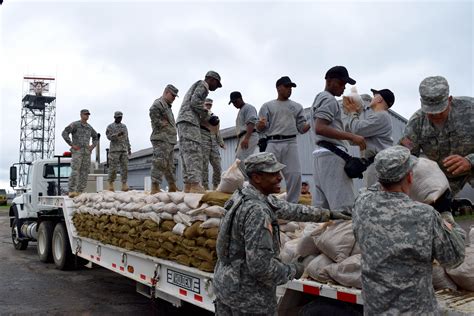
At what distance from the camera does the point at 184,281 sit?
424cm

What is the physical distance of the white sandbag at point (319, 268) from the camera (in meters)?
2.82

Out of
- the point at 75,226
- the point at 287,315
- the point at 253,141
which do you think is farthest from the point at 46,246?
the point at 287,315

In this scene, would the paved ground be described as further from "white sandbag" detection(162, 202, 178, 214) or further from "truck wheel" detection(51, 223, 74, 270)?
"white sandbag" detection(162, 202, 178, 214)

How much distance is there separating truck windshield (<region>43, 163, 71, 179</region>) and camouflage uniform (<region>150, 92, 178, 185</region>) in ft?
15.0

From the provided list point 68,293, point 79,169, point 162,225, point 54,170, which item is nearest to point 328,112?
point 162,225

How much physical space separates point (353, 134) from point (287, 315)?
1314mm

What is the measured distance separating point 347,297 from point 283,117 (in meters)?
2.26

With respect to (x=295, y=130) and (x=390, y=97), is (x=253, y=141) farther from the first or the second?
(x=390, y=97)

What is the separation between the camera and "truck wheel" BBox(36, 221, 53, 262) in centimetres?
896

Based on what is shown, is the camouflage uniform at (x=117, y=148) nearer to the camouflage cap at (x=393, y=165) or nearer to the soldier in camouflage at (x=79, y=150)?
the soldier in camouflage at (x=79, y=150)

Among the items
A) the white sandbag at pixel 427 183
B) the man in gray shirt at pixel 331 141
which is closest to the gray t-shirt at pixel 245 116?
the man in gray shirt at pixel 331 141

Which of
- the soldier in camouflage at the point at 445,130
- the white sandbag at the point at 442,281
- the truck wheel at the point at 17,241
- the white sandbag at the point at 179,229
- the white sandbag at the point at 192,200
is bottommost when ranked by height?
the truck wheel at the point at 17,241

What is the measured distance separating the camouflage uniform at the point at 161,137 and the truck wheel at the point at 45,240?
154 inches

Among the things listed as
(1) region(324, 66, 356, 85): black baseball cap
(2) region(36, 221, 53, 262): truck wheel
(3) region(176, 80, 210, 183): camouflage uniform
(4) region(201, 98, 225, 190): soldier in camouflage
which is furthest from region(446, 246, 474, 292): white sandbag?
(2) region(36, 221, 53, 262): truck wheel
